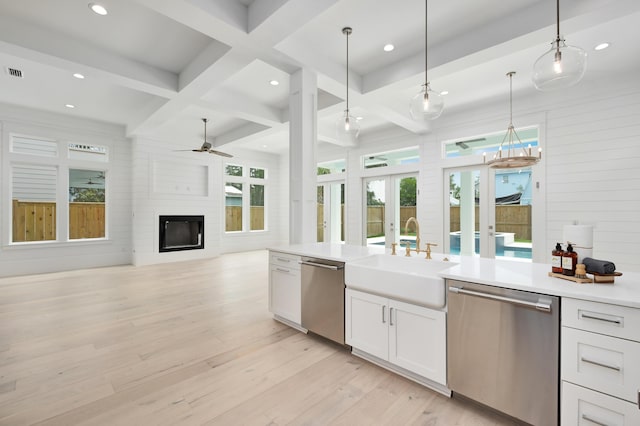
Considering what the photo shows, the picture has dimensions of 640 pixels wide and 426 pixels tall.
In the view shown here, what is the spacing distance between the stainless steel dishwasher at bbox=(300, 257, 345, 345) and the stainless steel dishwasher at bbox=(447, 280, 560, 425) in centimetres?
96

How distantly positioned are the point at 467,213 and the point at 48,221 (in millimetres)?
8691

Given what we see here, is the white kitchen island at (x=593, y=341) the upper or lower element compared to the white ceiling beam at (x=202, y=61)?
lower

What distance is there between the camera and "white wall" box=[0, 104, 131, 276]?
17.6 ft

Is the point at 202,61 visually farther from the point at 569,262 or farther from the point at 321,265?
the point at 569,262

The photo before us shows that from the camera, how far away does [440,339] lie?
6.14 feet

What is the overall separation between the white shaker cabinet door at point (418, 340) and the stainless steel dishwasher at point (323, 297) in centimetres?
54

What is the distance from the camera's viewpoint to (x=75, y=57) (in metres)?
3.36

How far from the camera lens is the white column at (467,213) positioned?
564 centimetres

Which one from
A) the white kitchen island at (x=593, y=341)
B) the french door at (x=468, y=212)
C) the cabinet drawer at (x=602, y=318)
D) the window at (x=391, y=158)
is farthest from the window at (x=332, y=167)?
the cabinet drawer at (x=602, y=318)

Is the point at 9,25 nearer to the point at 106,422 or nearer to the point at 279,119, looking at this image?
the point at 279,119

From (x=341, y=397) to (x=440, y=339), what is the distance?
2.58ft

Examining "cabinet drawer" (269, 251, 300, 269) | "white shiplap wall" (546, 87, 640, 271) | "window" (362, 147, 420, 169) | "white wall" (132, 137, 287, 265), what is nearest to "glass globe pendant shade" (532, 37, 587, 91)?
"cabinet drawer" (269, 251, 300, 269)

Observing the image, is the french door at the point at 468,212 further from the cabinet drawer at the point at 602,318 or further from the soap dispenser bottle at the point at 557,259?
the cabinet drawer at the point at 602,318

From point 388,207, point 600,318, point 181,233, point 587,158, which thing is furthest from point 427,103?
point 181,233
